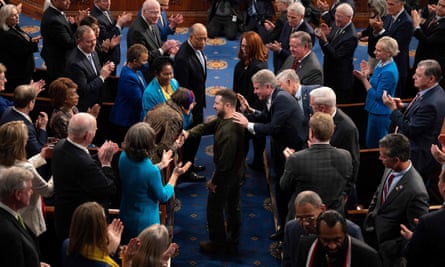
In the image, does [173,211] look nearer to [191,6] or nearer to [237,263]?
[237,263]

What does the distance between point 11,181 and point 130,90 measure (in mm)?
2406

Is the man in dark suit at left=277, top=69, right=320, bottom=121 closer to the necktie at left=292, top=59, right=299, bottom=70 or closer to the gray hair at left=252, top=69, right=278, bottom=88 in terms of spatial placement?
the gray hair at left=252, top=69, right=278, bottom=88

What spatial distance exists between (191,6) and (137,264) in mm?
7580

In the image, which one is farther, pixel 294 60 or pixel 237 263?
pixel 294 60

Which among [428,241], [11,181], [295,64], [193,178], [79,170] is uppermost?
[295,64]

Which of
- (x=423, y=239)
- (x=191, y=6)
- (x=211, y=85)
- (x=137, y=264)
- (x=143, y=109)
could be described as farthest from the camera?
(x=191, y=6)

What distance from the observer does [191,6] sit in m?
10.6

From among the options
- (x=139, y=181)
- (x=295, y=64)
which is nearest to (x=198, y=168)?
(x=295, y=64)

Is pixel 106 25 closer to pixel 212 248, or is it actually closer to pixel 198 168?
pixel 198 168

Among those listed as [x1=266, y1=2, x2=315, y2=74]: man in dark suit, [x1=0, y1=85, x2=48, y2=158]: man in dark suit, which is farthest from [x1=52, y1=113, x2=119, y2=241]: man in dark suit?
[x1=266, y1=2, x2=315, y2=74]: man in dark suit

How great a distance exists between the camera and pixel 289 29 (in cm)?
712

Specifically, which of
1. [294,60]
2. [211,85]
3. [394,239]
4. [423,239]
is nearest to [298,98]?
[294,60]

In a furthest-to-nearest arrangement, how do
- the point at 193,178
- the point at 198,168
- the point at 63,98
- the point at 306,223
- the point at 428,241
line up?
1. the point at 198,168
2. the point at 193,178
3. the point at 63,98
4. the point at 306,223
5. the point at 428,241

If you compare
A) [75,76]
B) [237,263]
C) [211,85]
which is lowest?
[237,263]
